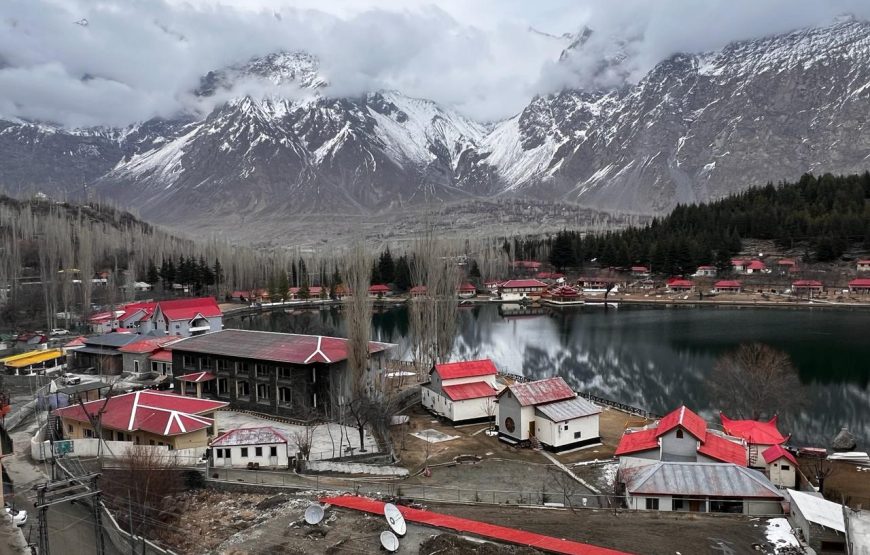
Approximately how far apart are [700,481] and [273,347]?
60.8ft

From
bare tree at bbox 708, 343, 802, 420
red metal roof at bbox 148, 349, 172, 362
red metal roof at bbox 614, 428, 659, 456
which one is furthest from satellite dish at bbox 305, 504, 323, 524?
red metal roof at bbox 148, 349, 172, 362

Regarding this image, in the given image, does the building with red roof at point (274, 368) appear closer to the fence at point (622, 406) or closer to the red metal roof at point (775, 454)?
the fence at point (622, 406)

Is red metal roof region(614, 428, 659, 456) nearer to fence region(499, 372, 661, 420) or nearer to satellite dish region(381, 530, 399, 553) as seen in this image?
fence region(499, 372, 661, 420)

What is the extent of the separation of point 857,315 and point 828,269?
2191cm

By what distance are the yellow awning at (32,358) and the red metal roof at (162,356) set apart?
789 centimetres

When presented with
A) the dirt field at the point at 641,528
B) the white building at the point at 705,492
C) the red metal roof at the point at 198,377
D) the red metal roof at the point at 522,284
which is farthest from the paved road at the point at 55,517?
the red metal roof at the point at 522,284

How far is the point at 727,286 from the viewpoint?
8225 cm

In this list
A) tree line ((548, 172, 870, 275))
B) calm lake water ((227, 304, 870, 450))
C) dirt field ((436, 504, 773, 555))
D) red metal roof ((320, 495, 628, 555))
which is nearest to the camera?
red metal roof ((320, 495, 628, 555))

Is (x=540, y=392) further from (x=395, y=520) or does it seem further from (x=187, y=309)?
(x=187, y=309)

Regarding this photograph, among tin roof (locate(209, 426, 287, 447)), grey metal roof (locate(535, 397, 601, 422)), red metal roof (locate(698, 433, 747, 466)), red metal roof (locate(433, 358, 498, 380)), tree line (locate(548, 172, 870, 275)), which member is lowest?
red metal roof (locate(698, 433, 747, 466))

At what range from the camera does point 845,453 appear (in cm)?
2358

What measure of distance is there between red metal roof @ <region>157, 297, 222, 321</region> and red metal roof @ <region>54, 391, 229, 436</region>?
25.8 metres

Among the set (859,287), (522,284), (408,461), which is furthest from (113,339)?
(859,287)

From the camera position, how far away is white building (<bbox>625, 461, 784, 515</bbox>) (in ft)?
55.5
